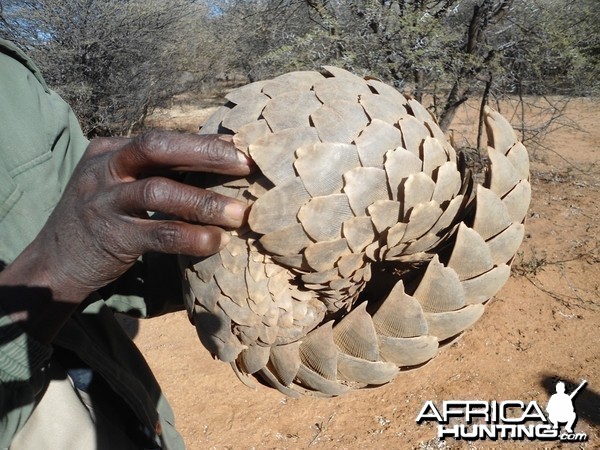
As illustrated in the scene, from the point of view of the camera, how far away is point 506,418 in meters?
2.76

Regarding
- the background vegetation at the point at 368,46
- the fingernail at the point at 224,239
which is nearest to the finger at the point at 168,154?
the fingernail at the point at 224,239

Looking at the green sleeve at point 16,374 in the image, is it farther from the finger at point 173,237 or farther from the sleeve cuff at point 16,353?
the finger at point 173,237

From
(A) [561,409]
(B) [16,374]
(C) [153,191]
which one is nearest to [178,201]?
(C) [153,191]

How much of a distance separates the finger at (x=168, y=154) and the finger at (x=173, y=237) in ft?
0.29

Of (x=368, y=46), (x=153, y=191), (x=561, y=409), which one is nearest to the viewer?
(x=153, y=191)

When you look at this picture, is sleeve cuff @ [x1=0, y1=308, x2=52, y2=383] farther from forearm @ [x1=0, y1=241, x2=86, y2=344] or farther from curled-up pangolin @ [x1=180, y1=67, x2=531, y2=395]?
curled-up pangolin @ [x1=180, y1=67, x2=531, y2=395]

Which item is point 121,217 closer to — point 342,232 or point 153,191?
point 153,191

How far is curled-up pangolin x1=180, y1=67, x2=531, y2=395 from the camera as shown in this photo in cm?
92

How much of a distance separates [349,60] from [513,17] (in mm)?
2018

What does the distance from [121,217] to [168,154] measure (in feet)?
0.41

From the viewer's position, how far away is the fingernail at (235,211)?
83cm

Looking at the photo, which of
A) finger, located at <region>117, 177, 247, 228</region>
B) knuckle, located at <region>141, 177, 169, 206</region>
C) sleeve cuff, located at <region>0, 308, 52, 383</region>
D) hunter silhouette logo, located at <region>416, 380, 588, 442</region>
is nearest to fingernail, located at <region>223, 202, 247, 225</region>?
finger, located at <region>117, 177, 247, 228</region>

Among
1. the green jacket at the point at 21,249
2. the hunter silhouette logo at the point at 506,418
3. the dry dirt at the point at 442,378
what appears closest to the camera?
the green jacket at the point at 21,249

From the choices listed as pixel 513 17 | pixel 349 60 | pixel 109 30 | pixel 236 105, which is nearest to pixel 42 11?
pixel 109 30
